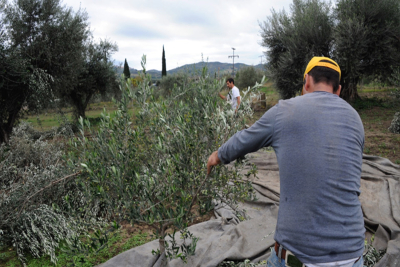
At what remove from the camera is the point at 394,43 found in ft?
51.6

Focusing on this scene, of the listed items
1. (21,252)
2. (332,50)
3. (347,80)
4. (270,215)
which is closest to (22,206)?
(21,252)

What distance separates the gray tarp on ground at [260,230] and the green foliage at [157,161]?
1010mm

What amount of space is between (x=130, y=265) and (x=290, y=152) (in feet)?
9.85

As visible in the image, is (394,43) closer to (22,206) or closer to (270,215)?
(270,215)

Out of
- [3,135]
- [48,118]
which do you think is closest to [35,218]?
[3,135]

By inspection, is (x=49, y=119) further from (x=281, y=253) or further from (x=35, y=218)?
(x=281, y=253)

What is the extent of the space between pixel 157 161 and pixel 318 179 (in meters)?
2.01

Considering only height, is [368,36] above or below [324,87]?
above

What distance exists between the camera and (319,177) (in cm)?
185

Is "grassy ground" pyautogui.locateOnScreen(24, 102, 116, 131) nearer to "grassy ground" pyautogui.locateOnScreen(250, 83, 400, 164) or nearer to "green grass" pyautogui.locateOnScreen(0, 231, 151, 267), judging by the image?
"green grass" pyautogui.locateOnScreen(0, 231, 151, 267)

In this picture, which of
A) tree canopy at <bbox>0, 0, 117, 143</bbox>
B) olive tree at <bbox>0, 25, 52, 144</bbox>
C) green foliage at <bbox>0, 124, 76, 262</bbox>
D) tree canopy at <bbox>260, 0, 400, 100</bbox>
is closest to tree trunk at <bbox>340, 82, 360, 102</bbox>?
tree canopy at <bbox>260, 0, 400, 100</bbox>

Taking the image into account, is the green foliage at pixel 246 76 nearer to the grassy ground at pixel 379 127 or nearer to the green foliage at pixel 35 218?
the grassy ground at pixel 379 127

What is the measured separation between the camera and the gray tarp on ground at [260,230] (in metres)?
3.89

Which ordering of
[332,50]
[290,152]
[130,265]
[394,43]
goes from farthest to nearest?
1. [332,50]
2. [394,43]
3. [130,265]
4. [290,152]
